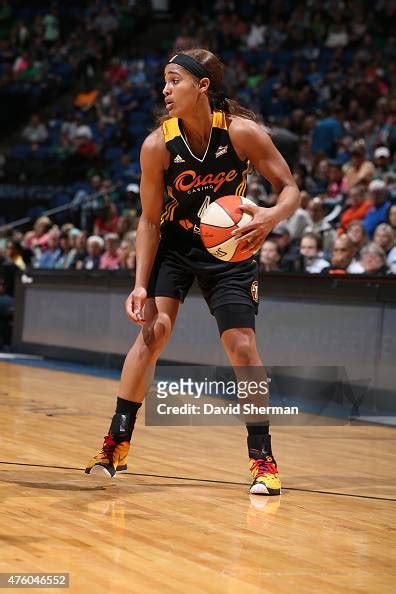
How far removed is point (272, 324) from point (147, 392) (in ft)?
16.1

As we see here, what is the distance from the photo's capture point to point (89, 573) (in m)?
3.79

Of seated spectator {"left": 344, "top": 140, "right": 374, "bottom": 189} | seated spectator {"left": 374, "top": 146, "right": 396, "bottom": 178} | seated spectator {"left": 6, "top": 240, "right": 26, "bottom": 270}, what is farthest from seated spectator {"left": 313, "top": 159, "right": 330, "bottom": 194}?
seated spectator {"left": 6, "top": 240, "right": 26, "bottom": 270}

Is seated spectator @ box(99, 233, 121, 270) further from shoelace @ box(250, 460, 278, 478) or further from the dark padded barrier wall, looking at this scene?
shoelace @ box(250, 460, 278, 478)

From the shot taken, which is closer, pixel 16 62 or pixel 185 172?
pixel 185 172

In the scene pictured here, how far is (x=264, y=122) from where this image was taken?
17.5m

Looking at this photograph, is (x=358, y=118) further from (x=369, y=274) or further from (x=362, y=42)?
(x=369, y=274)

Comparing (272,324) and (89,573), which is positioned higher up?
(272,324)

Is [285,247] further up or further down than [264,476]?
further up

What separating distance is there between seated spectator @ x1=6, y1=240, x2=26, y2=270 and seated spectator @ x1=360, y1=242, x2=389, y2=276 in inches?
282

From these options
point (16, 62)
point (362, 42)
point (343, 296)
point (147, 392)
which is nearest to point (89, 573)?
point (147, 392)

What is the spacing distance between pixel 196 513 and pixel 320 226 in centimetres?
796

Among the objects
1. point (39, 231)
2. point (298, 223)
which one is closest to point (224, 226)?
point (298, 223)

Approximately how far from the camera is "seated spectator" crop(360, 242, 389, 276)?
1027 cm

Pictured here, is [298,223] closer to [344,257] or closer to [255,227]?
[344,257]
